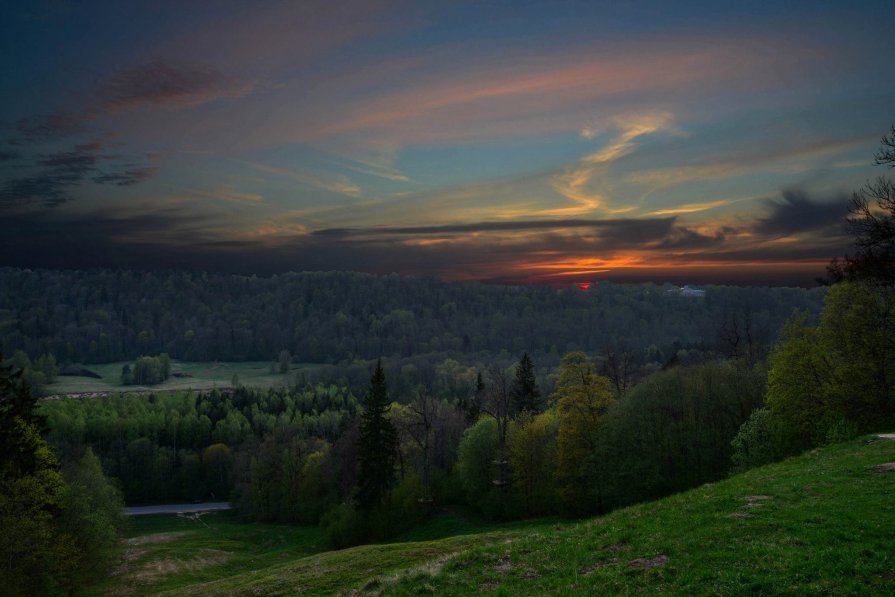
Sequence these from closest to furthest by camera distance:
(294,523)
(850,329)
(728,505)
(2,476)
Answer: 1. (728,505)
2. (850,329)
3. (2,476)
4. (294,523)

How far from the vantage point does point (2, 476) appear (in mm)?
44125

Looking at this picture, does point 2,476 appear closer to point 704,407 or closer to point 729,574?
point 729,574

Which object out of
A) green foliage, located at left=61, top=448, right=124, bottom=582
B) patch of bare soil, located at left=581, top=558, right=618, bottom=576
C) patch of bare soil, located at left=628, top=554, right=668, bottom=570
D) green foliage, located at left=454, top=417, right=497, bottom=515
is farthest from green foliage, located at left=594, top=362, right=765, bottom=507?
green foliage, located at left=61, top=448, right=124, bottom=582

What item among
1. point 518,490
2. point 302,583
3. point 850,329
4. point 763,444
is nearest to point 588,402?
point 518,490

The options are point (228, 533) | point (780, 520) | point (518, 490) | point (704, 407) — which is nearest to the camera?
point (780, 520)

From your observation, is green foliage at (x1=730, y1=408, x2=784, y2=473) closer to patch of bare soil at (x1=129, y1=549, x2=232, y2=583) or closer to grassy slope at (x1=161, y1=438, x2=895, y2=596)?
grassy slope at (x1=161, y1=438, x2=895, y2=596)

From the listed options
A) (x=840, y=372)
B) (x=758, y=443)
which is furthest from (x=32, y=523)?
(x=840, y=372)

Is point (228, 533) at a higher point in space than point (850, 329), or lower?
lower

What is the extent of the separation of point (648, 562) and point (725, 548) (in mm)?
2411

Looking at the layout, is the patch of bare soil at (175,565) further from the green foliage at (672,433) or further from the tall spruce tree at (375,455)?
the green foliage at (672,433)

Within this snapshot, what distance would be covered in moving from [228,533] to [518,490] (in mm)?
62617

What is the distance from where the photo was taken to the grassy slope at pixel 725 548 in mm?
14789

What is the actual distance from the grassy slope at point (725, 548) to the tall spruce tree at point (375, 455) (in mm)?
40764

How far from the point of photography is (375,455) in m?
69.1
